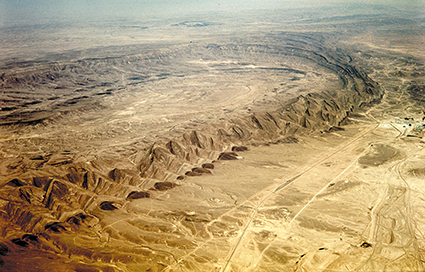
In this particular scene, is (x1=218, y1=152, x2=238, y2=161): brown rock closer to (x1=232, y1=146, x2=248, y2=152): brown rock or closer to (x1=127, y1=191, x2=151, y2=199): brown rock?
(x1=232, y1=146, x2=248, y2=152): brown rock

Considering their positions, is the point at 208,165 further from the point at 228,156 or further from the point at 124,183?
the point at 124,183

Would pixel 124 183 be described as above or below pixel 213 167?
below

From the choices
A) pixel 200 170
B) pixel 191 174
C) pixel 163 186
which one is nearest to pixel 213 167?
pixel 200 170

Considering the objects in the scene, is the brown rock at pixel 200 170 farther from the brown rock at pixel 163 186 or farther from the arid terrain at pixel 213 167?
the brown rock at pixel 163 186

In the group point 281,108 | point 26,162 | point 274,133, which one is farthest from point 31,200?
point 281,108

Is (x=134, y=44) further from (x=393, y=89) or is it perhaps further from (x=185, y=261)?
(x=185, y=261)

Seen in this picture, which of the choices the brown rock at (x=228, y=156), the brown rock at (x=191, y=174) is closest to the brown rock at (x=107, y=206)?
the brown rock at (x=191, y=174)
